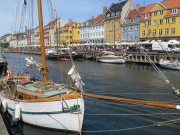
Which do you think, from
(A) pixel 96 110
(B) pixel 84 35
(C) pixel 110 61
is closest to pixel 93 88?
(A) pixel 96 110

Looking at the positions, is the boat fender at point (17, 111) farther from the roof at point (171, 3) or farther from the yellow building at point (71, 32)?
the yellow building at point (71, 32)

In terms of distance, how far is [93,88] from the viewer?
60.3 ft

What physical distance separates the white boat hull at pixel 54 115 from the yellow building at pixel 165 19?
39.4 meters

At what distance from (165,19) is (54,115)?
46.5 m

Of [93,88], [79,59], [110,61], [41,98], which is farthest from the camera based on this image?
[79,59]

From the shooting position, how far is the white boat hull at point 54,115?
26.0 feet

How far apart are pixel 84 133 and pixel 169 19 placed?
4479 centimetres

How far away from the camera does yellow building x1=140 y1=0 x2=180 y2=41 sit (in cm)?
4347

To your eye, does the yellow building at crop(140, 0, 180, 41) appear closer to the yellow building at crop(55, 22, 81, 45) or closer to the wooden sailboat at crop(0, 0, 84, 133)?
the wooden sailboat at crop(0, 0, 84, 133)

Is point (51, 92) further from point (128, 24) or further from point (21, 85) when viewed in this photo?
point (128, 24)

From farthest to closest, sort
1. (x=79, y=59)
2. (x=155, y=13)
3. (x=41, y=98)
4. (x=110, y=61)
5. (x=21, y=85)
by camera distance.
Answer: (x=79, y=59), (x=155, y=13), (x=110, y=61), (x=21, y=85), (x=41, y=98)

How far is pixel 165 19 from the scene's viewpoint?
150 ft

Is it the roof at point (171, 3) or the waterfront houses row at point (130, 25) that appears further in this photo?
the waterfront houses row at point (130, 25)

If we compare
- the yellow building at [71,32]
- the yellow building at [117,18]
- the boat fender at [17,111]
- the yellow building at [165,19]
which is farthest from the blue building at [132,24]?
the boat fender at [17,111]
